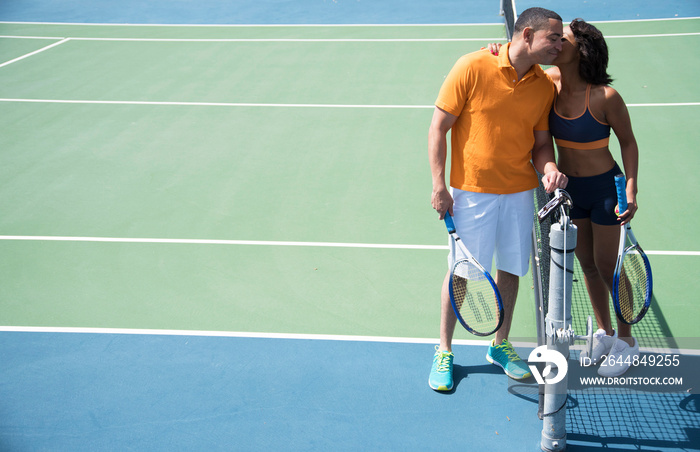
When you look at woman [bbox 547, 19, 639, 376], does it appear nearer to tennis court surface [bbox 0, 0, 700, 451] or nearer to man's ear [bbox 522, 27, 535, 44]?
man's ear [bbox 522, 27, 535, 44]

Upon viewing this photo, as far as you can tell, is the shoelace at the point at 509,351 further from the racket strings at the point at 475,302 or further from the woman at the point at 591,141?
the woman at the point at 591,141

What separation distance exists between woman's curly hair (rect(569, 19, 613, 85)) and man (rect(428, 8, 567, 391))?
5.1 inches

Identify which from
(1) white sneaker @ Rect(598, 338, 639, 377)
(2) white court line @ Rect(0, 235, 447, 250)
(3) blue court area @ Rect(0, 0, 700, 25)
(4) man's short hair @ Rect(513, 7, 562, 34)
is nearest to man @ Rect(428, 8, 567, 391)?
(4) man's short hair @ Rect(513, 7, 562, 34)

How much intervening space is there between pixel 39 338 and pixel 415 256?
3020 millimetres

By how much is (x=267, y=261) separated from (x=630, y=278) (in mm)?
2908

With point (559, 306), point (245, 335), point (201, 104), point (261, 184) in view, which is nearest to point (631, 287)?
point (559, 306)

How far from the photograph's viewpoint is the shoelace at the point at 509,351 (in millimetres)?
4129

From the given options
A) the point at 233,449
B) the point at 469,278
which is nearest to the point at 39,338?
the point at 233,449

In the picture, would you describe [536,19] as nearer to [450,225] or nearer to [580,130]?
[580,130]

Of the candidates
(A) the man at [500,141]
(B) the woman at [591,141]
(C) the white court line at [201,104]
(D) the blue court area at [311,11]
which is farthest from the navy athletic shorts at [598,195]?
(D) the blue court area at [311,11]

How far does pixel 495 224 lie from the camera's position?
3754 mm

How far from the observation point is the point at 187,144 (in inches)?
316

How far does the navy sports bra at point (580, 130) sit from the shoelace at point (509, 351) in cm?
137

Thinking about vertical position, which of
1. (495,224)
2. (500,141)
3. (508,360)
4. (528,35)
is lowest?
(508,360)
